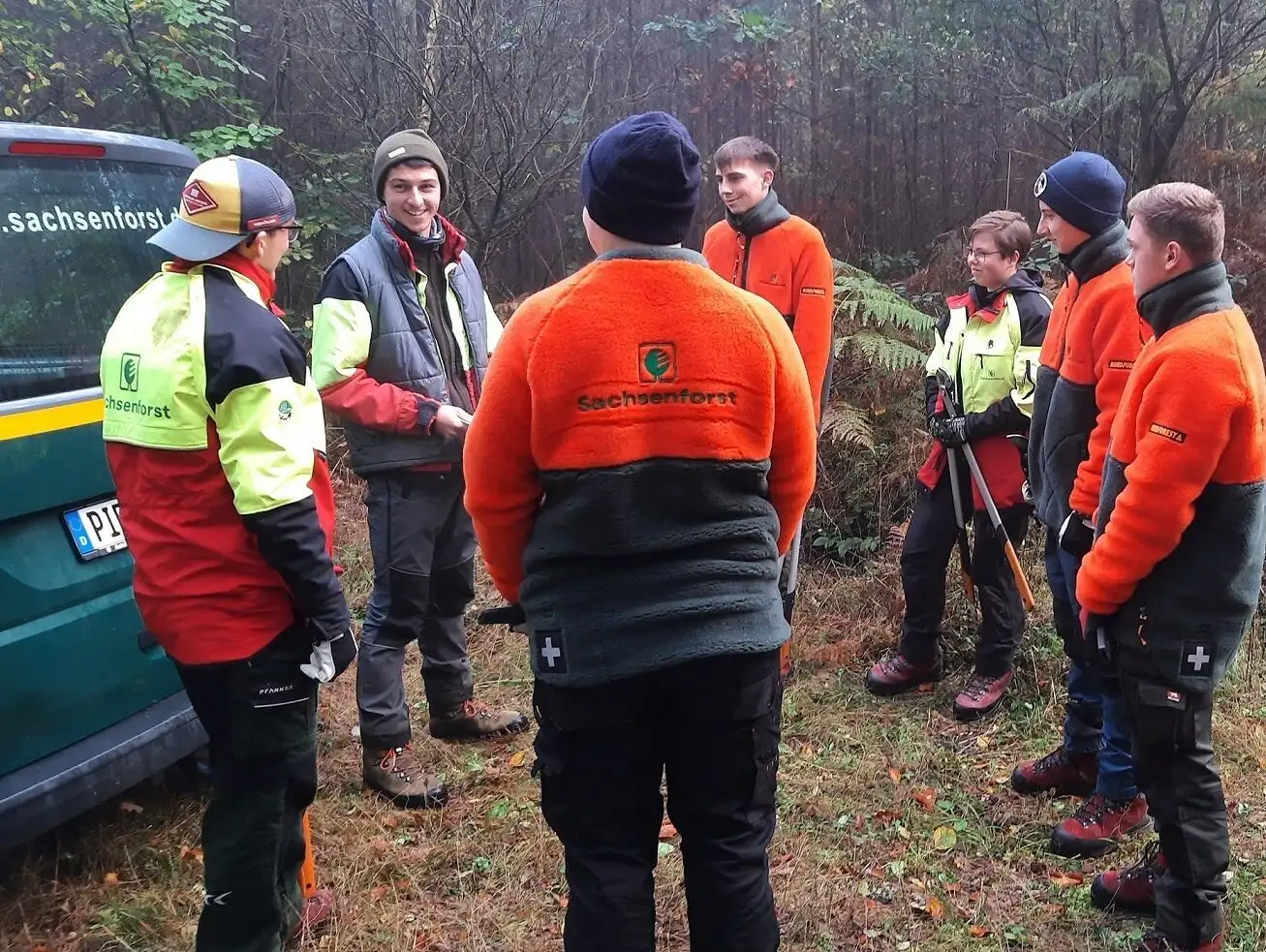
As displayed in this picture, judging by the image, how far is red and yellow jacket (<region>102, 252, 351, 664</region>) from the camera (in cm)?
232

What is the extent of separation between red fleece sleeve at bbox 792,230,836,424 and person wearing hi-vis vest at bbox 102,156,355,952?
247 cm

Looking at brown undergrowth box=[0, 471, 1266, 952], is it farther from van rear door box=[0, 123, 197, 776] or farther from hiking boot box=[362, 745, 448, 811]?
van rear door box=[0, 123, 197, 776]

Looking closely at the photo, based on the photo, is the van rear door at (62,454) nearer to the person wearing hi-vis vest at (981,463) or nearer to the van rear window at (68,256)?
the van rear window at (68,256)

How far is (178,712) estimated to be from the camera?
10.5 ft

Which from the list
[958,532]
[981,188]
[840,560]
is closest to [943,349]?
[958,532]

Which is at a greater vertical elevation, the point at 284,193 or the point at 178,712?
the point at 284,193

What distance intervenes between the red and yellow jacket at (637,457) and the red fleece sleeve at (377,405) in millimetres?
1471

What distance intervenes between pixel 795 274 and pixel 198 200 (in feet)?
8.87

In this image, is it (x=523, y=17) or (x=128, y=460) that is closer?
(x=128, y=460)

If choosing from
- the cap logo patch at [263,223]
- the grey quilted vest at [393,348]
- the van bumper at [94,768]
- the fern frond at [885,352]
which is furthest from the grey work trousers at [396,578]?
the fern frond at [885,352]

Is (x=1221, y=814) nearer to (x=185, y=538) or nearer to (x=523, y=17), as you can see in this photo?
(x=185, y=538)

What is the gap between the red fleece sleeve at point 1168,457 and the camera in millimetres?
2441

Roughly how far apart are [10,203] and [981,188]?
25.5ft

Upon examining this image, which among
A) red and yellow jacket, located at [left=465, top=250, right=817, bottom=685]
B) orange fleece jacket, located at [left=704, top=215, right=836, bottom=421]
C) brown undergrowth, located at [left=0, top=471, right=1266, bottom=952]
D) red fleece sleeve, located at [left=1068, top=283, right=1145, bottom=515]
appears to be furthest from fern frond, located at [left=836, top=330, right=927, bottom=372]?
red and yellow jacket, located at [left=465, top=250, right=817, bottom=685]
